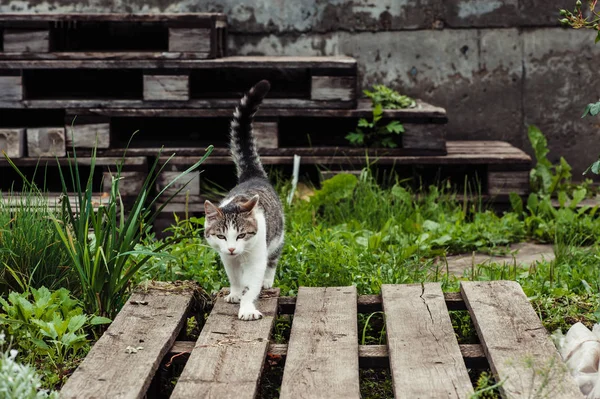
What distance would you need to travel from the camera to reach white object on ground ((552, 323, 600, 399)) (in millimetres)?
2918

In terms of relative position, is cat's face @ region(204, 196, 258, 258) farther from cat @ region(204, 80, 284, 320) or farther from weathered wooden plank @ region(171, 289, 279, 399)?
weathered wooden plank @ region(171, 289, 279, 399)

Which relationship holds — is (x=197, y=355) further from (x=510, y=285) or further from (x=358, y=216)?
(x=358, y=216)

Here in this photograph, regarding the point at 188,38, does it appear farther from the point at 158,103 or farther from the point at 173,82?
the point at 158,103

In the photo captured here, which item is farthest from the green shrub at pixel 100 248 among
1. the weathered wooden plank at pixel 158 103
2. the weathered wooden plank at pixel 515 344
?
the weathered wooden plank at pixel 158 103

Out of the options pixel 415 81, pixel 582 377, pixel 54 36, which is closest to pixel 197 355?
pixel 582 377

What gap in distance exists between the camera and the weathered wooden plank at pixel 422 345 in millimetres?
2656

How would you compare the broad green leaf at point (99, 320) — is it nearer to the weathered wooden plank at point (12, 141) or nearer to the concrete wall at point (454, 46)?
the weathered wooden plank at point (12, 141)

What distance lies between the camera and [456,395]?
8.47 ft

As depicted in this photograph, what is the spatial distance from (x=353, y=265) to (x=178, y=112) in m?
1.91

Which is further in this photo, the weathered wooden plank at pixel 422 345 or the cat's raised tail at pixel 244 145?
the cat's raised tail at pixel 244 145

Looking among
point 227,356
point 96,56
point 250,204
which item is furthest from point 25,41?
point 227,356

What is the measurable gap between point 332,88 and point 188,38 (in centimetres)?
96

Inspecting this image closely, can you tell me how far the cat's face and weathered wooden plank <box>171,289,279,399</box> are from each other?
24 cm

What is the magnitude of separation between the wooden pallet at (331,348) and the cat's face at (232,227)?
0.24 metres
